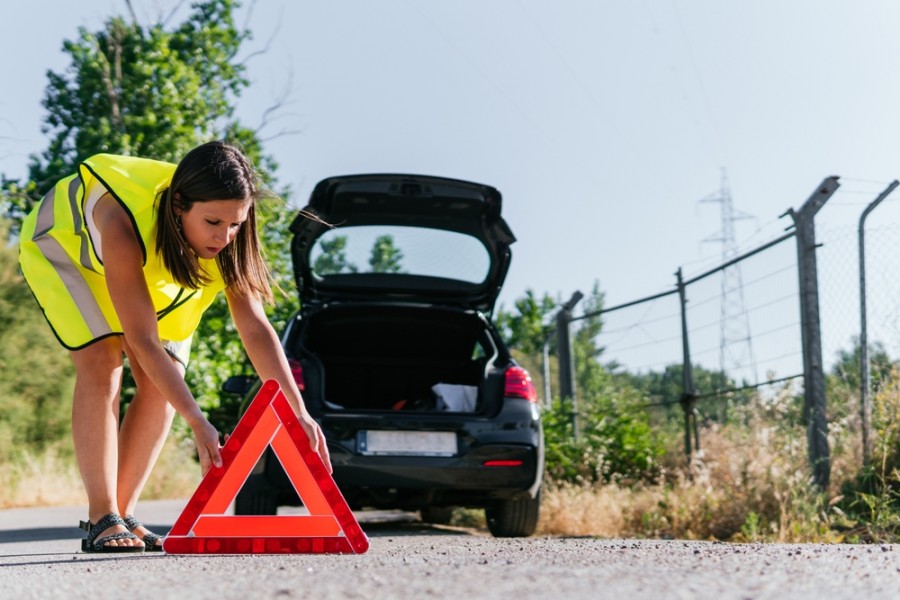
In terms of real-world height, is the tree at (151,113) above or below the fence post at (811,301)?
above

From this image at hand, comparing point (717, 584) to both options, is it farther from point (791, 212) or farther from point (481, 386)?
point (791, 212)

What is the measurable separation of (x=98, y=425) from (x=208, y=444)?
676 millimetres

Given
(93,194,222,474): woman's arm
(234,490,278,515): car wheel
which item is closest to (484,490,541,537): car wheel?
(234,490,278,515): car wheel

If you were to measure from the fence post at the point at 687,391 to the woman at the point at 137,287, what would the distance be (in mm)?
5142

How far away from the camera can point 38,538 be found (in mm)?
6078

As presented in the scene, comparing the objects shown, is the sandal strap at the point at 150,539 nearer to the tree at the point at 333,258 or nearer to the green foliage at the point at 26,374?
the tree at the point at 333,258

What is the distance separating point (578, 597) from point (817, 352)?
4.94 meters

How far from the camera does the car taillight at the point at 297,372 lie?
5.71 metres

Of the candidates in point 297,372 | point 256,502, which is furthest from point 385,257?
point 256,502

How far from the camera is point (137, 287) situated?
3.70 meters

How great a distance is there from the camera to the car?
566 cm

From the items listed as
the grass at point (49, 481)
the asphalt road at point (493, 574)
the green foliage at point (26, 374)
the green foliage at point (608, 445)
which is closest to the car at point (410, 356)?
the asphalt road at point (493, 574)

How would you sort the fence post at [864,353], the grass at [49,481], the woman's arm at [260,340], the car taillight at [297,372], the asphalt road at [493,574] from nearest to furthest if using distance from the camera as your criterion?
the asphalt road at [493,574], the woman's arm at [260,340], the car taillight at [297,372], the fence post at [864,353], the grass at [49,481]

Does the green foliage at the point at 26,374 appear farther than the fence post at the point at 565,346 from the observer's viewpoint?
Yes
